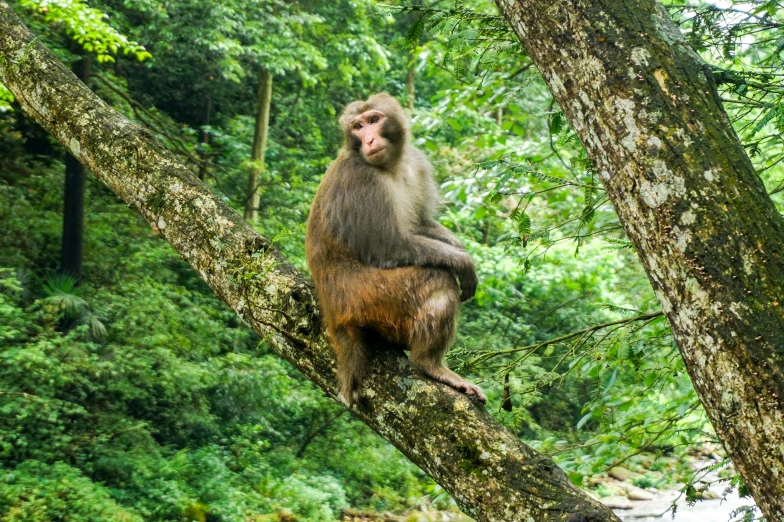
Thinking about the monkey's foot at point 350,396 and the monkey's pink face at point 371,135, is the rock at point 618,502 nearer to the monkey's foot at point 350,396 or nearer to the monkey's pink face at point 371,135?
the monkey's pink face at point 371,135

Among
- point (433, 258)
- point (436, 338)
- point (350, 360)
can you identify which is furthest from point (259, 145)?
point (350, 360)

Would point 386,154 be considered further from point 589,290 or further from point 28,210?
point 28,210

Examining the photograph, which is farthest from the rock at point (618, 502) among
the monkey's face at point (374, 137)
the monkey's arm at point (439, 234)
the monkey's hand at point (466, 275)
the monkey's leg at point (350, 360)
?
the monkey's leg at point (350, 360)

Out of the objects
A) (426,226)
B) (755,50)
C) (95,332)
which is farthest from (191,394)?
(755,50)

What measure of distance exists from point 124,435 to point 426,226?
24.8ft

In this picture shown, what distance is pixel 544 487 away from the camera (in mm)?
2352

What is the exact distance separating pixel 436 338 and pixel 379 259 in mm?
575

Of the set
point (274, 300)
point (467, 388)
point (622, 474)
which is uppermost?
point (274, 300)

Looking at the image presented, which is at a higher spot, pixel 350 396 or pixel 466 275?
pixel 466 275

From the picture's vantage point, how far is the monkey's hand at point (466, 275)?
3896mm

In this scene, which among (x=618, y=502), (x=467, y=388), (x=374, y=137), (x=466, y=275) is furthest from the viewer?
(x=618, y=502)

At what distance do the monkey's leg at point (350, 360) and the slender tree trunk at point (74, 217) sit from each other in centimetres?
1007

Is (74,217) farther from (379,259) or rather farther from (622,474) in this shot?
(622,474)

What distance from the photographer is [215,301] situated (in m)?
13.8
